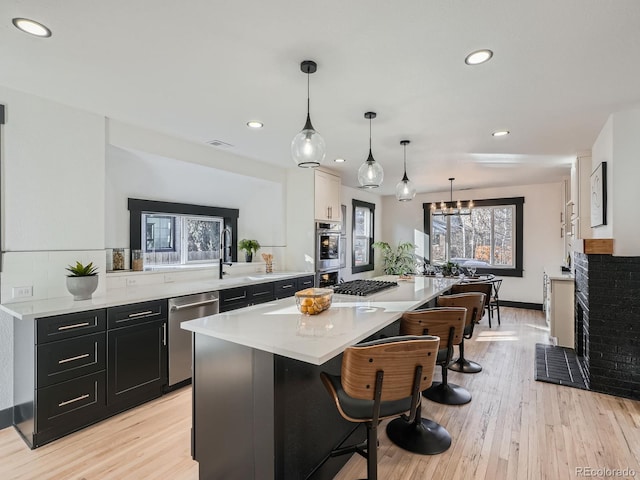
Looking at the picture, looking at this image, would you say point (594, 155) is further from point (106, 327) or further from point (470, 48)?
point (106, 327)

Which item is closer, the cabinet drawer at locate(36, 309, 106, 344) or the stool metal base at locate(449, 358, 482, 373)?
the cabinet drawer at locate(36, 309, 106, 344)

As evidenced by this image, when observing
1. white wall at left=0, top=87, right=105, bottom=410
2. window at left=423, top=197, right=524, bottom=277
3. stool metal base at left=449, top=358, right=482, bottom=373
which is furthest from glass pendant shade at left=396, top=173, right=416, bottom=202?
window at left=423, top=197, right=524, bottom=277

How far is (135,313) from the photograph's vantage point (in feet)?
8.98

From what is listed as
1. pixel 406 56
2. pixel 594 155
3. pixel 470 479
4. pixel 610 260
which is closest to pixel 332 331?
pixel 470 479

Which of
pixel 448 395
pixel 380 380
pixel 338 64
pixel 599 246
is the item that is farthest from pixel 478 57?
pixel 448 395

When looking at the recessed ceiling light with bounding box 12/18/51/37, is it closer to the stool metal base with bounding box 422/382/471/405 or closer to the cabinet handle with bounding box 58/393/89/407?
the cabinet handle with bounding box 58/393/89/407

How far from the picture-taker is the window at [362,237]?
276 inches

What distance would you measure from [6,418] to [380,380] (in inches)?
112

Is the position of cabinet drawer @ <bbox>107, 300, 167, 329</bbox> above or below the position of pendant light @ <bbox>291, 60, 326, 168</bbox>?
below

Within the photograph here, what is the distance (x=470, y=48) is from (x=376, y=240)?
615cm

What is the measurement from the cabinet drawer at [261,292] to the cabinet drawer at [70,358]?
1.60 meters

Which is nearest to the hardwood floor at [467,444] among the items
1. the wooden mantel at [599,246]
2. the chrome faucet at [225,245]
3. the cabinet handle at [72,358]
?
the cabinet handle at [72,358]

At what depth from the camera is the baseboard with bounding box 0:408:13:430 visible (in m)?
2.43

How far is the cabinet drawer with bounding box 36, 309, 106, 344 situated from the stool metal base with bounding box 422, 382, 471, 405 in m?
2.73
